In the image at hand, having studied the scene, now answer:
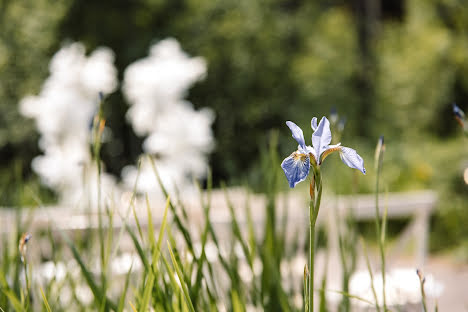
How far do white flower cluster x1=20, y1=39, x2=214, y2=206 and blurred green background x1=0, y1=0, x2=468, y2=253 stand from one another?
1333 mm

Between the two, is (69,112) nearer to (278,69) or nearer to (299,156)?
(299,156)

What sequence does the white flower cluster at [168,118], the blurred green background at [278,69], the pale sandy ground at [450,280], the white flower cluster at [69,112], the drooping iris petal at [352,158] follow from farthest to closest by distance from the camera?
the blurred green background at [278,69], the white flower cluster at [69,112], the white flower cluster at [168,118], the pale sandy ground at [450,280], the drooping iris petal at [352,158]

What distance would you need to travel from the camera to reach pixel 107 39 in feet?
22.3

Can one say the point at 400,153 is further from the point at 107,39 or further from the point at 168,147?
the point at 107,39

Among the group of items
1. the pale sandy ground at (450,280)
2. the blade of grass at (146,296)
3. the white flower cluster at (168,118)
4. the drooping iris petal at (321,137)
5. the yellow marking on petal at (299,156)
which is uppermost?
the white flower cluster at (168,118)

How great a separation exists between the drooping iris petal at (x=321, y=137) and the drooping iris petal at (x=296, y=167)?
2 centimetres

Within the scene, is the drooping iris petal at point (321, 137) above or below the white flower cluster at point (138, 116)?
below

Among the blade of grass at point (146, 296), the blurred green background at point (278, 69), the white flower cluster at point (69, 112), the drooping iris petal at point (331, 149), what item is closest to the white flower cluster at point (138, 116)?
the white flower cluster at point (69, 112)

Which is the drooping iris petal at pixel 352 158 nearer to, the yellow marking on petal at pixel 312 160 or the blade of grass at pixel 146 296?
the yellow marking on petal at pixel 312 160

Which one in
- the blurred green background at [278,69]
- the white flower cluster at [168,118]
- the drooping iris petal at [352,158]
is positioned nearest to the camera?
the drooping iris petal at [352,158]

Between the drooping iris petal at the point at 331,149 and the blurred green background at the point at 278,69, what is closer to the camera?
the drooping iris petal at the point at 331,149

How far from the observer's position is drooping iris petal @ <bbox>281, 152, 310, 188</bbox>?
22.2 inches

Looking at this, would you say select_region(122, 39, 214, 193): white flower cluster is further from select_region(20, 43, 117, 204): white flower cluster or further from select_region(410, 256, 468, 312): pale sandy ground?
select_region(410, 256, 468, 312): pale sandy ground

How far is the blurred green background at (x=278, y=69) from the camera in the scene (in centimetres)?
581
